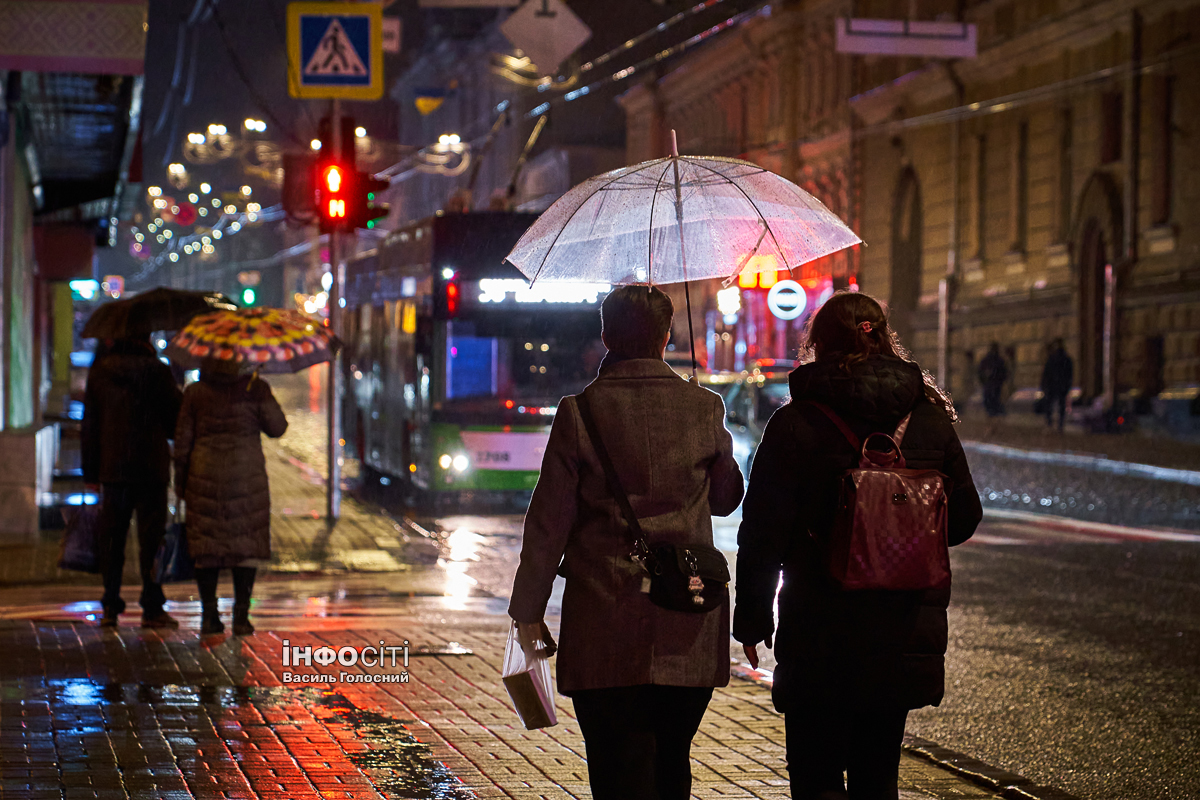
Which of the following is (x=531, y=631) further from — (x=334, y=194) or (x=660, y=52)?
(x=660, y=52)

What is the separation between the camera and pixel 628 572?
3.88 metres

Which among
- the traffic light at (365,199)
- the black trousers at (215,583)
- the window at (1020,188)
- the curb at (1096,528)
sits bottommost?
the curb at (1096,528)

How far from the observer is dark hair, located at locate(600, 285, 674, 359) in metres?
4.02

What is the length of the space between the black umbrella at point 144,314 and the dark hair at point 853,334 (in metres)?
6.10

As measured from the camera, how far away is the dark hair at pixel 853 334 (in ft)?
13.0

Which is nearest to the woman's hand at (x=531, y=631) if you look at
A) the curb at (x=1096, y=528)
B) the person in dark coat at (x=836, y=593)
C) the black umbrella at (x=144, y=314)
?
the person in dark coat at (x=836, y=593)

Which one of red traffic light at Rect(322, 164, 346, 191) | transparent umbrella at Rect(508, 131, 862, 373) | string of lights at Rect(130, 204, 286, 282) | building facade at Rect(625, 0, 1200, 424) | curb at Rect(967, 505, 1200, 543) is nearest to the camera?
transparent umbrella at Rect(508, 131, 862, 373)

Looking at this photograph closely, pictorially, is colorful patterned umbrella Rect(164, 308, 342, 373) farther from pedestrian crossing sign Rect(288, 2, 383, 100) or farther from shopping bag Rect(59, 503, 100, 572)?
pedestrian crossing sign Rect(288, 2, 383, 100)

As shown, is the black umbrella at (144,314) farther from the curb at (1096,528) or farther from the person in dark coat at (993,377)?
the person in dark coat at (993,377)

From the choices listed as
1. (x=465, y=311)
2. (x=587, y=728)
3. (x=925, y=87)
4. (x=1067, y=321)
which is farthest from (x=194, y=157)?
(x=587, y=728)

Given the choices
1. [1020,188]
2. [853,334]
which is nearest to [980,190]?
[1020,188]

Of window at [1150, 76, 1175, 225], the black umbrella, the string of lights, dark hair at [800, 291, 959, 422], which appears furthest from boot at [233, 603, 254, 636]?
the string of lights

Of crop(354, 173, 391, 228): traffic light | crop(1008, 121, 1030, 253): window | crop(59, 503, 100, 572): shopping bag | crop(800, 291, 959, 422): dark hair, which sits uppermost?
crop(1008, 121, 1030, 253): window

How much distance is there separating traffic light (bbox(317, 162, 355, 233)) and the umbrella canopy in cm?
1000
